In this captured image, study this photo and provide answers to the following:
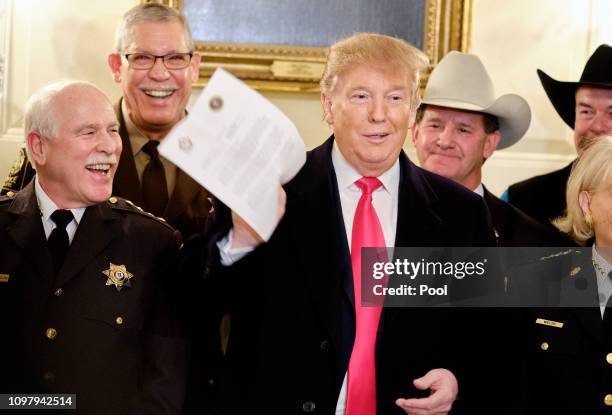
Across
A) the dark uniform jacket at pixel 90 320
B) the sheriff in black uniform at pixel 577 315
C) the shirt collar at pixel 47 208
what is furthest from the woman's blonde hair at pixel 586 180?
the shirt collar at pixel 47 208

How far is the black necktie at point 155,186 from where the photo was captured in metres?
3.13

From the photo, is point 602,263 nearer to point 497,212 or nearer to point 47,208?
point 497,212

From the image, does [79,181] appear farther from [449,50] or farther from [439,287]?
[449,50]

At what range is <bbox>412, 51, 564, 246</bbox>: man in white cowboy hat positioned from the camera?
3498 mm

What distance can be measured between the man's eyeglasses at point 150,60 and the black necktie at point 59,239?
888 millimetres

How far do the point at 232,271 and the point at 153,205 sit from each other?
97cm

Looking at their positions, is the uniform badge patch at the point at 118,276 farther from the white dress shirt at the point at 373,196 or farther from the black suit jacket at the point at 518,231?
the black suit jacket at the point at 518,231

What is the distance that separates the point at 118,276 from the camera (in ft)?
8.39

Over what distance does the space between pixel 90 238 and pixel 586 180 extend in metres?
1.63

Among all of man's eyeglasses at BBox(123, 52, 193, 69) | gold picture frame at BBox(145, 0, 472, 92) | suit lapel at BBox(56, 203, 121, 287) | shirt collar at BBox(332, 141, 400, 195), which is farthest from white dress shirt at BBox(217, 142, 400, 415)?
gold picture frame at BBox(145, 0, 472, 92)

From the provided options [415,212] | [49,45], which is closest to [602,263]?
[415,212]

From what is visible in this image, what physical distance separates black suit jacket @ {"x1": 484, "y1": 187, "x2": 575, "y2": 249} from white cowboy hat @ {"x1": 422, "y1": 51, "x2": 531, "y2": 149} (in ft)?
1.47

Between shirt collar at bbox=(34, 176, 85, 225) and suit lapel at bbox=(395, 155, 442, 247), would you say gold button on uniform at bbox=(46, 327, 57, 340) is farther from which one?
suit lapel at bbox=(395, 155, 442, 247)

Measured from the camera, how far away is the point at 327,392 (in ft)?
7.71
